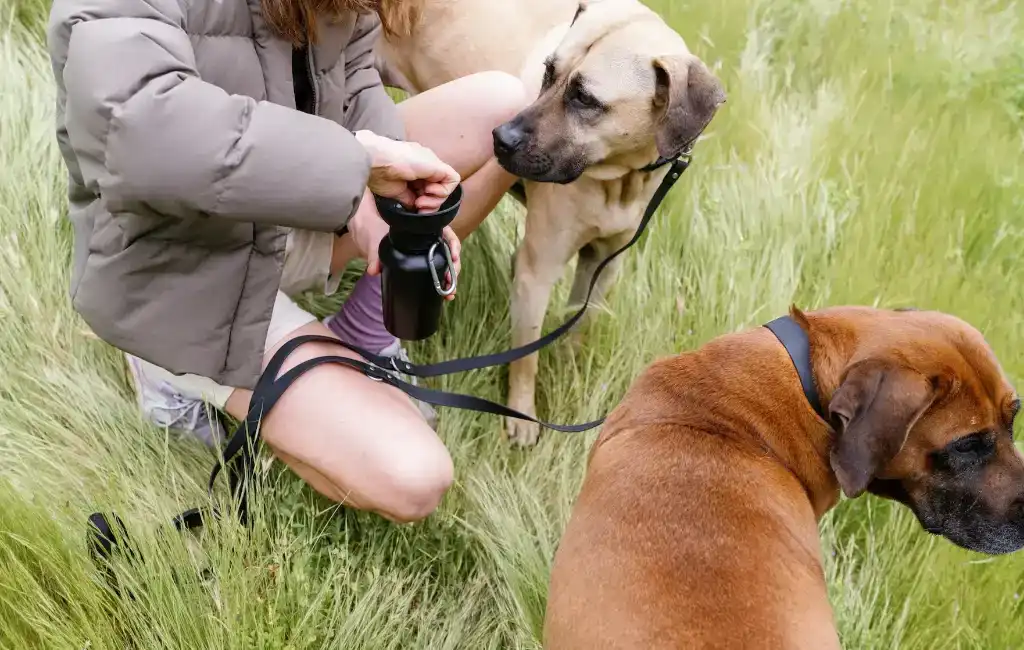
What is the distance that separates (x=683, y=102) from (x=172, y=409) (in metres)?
1.70

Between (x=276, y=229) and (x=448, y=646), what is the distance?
3.66 feet

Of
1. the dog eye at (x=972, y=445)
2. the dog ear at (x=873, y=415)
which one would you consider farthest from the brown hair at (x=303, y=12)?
the dog eye at (x=972, y=445)

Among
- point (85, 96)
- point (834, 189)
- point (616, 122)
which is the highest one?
point (85, 96)

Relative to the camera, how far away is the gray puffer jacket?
1683mm

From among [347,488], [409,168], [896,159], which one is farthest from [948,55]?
[347,488]

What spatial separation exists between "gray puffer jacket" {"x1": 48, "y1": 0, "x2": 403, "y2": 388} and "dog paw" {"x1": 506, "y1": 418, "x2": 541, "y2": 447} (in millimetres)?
954

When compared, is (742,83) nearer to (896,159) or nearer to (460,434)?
(896,159)

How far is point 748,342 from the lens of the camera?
199 centimetres

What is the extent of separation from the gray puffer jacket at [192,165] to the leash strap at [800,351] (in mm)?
998

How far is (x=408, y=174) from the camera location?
200 centimetres

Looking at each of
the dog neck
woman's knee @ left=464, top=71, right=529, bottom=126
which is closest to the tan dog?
woman's knee @ left=464, top=71, right=529, bottom=126

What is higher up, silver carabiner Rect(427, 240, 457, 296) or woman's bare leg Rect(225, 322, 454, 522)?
silver carabiner Rect(427, 240, 457, 296)

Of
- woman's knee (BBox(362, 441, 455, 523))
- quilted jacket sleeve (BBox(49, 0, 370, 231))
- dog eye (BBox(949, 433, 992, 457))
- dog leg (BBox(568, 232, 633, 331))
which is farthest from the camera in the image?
→ dog leg (BBox(568, 232, 633, 331))

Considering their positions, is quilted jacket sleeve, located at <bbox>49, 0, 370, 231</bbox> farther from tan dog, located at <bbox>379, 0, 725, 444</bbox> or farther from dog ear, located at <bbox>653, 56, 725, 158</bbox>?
dog ear, located at <bbox>653, 56, 725, 158</bbox>
